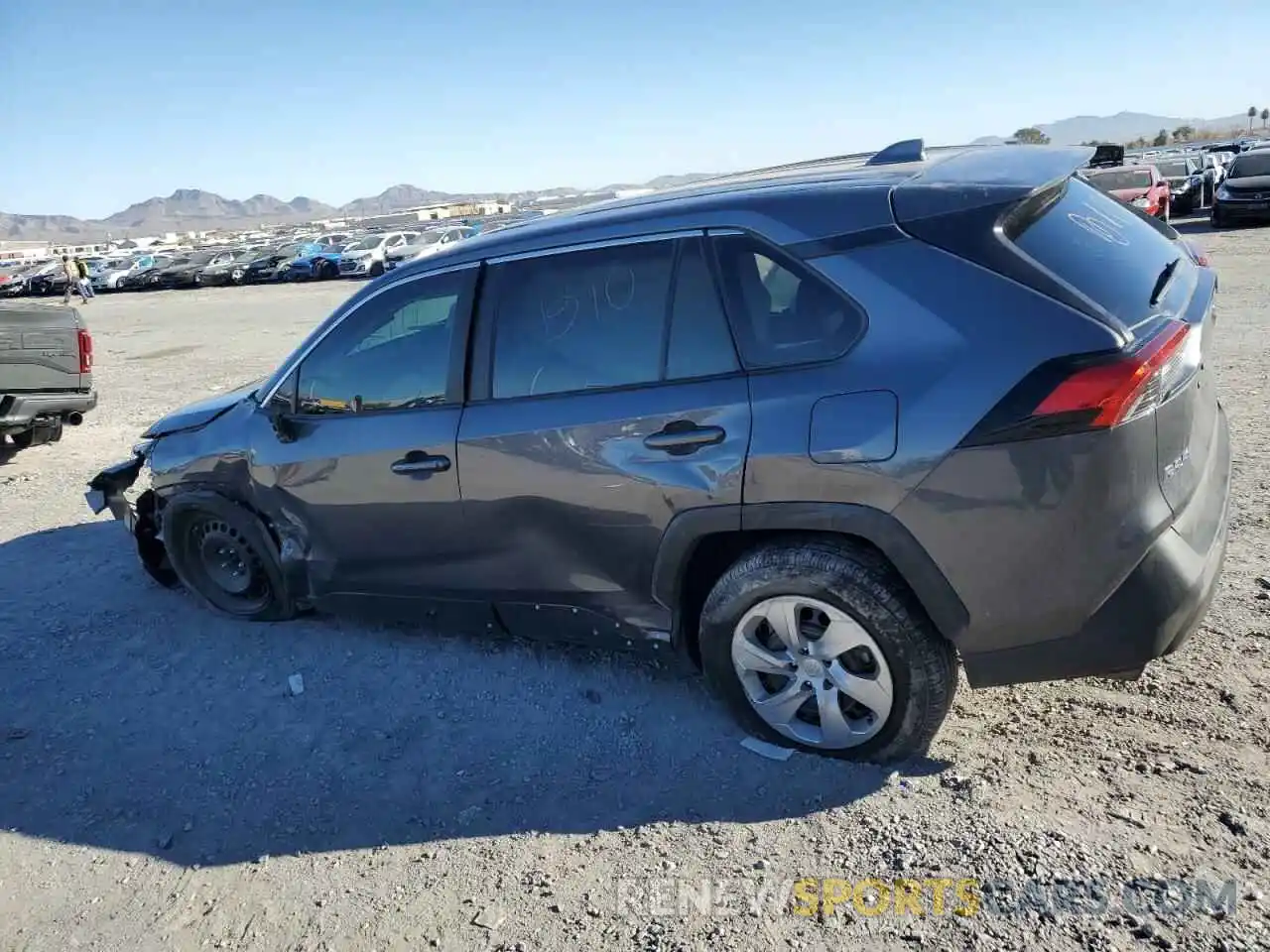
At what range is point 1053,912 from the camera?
251 cm

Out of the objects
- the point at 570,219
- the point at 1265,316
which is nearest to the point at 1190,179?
the point at 1265,316

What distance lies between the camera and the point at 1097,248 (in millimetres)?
3016

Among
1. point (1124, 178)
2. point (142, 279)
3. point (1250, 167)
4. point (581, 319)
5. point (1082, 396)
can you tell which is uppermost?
point (581, 319)

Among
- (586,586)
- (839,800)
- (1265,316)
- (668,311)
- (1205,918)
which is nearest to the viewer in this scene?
Answer: (1205,918)

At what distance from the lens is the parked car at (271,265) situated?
37312mm

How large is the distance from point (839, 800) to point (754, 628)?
23.7 inches

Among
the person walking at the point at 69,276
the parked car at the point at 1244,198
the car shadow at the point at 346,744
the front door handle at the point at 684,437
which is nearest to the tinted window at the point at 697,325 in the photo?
the front door handle at the point at 684,437

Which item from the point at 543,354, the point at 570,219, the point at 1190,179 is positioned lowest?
the point at 1190,179

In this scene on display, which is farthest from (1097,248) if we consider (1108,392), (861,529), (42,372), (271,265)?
(271,265)

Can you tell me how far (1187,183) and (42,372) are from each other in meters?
27.0

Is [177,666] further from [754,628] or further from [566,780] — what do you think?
[754,628]

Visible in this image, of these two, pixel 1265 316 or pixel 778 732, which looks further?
pixel 1265 316

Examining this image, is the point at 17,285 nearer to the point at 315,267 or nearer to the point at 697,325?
the point at 315,267

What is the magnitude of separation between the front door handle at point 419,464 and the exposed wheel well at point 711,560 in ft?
3.47
